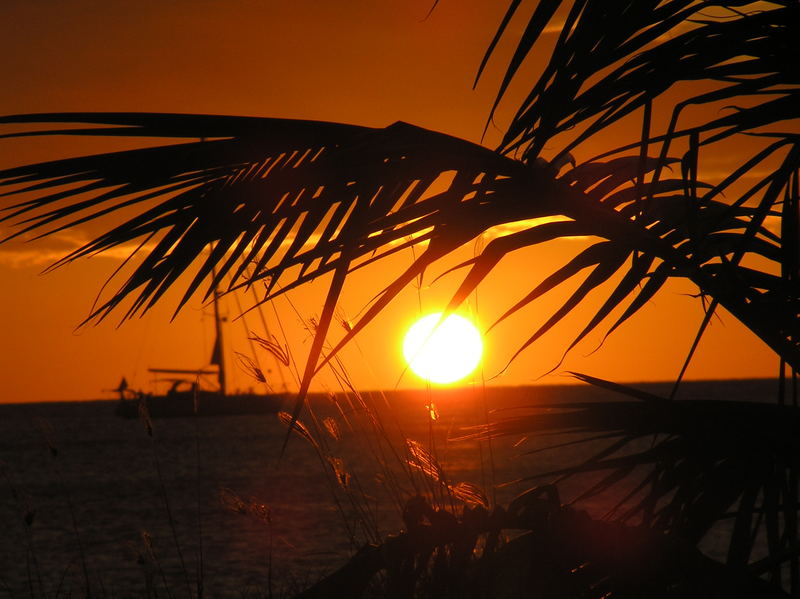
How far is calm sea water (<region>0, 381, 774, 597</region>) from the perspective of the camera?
338cm

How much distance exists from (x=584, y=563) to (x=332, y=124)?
0.84 meters

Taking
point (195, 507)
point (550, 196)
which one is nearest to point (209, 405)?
point (195, 507)

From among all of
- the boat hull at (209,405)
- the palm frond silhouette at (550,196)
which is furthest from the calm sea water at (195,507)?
the boat hull at (209,405)

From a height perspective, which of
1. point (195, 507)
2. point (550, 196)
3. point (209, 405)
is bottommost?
point (195, 507)

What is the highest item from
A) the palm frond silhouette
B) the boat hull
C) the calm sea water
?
the boat hull

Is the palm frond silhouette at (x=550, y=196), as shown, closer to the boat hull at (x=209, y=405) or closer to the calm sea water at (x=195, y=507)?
the calm sea water at (x=195, y=507)

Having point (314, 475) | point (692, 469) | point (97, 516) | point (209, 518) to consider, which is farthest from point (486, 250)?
point (314, 475)

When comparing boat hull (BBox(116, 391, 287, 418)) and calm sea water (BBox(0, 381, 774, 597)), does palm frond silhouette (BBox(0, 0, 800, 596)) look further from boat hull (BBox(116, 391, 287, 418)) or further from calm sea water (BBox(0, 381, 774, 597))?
boat hull (BBox(116, 391, 287, 418))

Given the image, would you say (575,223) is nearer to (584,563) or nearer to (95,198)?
(584,563)

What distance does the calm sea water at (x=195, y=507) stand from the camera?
11.1ft

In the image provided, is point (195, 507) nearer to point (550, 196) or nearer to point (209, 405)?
point (550, 196)

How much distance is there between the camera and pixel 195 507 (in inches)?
1280

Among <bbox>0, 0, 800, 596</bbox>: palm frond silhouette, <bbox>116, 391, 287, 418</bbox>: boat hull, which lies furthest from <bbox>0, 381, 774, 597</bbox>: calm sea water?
<bbox>116, 391, 287, 418</bbox>: boat hull

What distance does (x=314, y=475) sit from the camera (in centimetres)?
4422
